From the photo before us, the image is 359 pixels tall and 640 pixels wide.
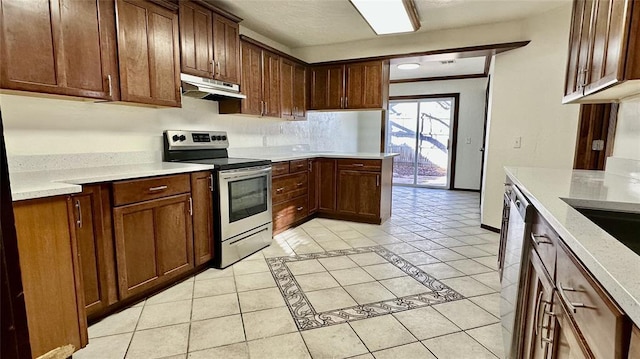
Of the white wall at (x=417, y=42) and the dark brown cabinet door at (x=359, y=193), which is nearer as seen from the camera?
the white wall at (x=417, y=42)

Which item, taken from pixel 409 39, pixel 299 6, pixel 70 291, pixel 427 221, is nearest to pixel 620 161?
pixel 427 221

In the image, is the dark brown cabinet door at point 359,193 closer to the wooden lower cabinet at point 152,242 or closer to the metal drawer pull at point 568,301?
the wooden lower cabinet at point 152,242

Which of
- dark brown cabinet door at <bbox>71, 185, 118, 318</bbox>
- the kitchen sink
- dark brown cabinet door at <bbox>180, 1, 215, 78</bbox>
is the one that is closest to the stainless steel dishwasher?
the kitchen sink

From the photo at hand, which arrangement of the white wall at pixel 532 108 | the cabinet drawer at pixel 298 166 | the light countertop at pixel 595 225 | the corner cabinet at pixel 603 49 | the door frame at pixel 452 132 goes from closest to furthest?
1. the light countertop at pixel 595 225
2. the corner cabinet at pixel 603 49
3. the white wall at pixel 532 108
4. the cabinet drawer at pixel 298 166
5. the door frame at pixel 452 132

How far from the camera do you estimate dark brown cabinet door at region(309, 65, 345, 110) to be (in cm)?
428

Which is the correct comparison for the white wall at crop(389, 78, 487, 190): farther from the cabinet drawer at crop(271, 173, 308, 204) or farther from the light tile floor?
the cabinet drawer at crop(271, 173, 308, 204)

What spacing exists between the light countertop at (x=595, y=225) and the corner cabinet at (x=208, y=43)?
255cm

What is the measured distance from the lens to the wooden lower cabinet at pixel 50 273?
1.38 m

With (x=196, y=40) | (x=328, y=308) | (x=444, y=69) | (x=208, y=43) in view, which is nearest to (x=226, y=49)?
(x=208, y=43)

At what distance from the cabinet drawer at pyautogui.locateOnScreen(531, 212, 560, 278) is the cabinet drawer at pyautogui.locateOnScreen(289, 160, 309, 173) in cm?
270

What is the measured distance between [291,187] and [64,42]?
241cm

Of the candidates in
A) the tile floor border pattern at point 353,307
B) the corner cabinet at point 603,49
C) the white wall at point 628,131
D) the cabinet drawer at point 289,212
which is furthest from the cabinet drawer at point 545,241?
the cabinet drawer at point 289,212

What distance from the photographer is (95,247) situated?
183 cm

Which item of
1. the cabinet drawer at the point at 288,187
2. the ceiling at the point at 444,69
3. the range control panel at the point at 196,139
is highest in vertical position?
the ceiling at the point at 444,69
